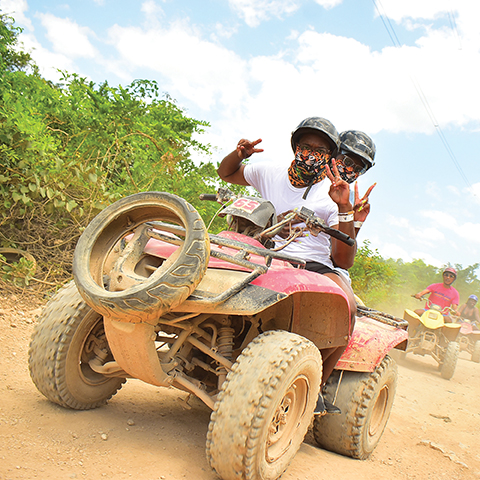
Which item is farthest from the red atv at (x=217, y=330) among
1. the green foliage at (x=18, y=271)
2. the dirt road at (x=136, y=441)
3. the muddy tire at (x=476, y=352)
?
the muddy tire at (x=476, y=352)

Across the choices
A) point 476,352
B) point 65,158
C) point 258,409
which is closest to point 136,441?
point 258,409

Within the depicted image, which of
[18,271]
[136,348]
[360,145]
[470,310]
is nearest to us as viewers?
[136,348]

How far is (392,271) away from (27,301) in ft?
31.0

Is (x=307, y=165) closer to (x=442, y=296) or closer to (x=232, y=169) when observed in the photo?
(x=232, y=169)

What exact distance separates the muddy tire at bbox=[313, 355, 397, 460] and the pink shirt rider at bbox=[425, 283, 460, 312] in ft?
28.6

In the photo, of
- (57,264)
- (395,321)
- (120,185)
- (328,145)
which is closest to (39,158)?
(57,264)

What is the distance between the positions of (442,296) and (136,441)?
1056 cm

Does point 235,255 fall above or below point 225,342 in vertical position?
above

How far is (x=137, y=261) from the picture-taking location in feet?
8.00

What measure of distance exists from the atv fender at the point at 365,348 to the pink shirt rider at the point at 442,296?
8606 mm

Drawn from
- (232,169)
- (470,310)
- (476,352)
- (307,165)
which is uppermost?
(307,165)

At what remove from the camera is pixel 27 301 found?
5.09 metres

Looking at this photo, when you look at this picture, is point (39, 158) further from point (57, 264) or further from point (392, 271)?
point (392, 271)

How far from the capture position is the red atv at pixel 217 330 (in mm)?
2049
